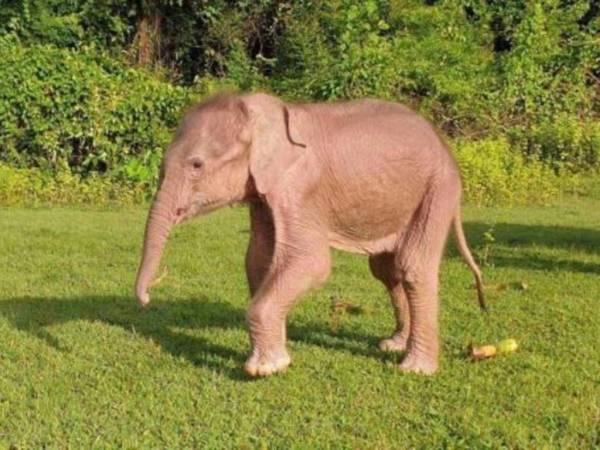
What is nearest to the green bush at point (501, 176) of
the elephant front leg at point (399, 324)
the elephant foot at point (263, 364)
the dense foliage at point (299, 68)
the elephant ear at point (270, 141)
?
the dense foliage at point (299, 68)

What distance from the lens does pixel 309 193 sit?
498 cm

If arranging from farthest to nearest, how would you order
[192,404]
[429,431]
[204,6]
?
[204,6] → [192,404] → [429,431]

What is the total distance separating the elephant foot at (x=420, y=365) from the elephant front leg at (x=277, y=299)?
759mm

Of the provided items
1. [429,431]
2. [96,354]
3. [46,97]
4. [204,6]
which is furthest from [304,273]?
[204,6]

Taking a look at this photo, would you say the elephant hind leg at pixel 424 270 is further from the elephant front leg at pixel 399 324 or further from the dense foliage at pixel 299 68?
the dense foliage at pixel 299 68

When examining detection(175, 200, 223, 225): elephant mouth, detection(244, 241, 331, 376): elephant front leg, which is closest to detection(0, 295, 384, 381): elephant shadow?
detection(244, 241, 331, 376): elephant front leg

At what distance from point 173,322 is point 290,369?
4.89 ft

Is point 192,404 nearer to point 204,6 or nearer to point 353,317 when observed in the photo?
point 353,317

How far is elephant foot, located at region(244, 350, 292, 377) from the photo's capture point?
493 centimetres

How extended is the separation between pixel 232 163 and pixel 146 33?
15.7 m

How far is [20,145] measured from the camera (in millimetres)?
15023

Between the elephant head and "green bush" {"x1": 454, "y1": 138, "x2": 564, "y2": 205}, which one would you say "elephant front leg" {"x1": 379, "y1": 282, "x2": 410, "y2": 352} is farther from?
"green bush" {"x1": 454, "y1": 138, "x2": 564, "y2": 205}

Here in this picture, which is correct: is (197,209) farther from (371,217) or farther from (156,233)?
(371,217)

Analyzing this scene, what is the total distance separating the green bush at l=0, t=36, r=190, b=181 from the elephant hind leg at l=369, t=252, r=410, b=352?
9.37 m
